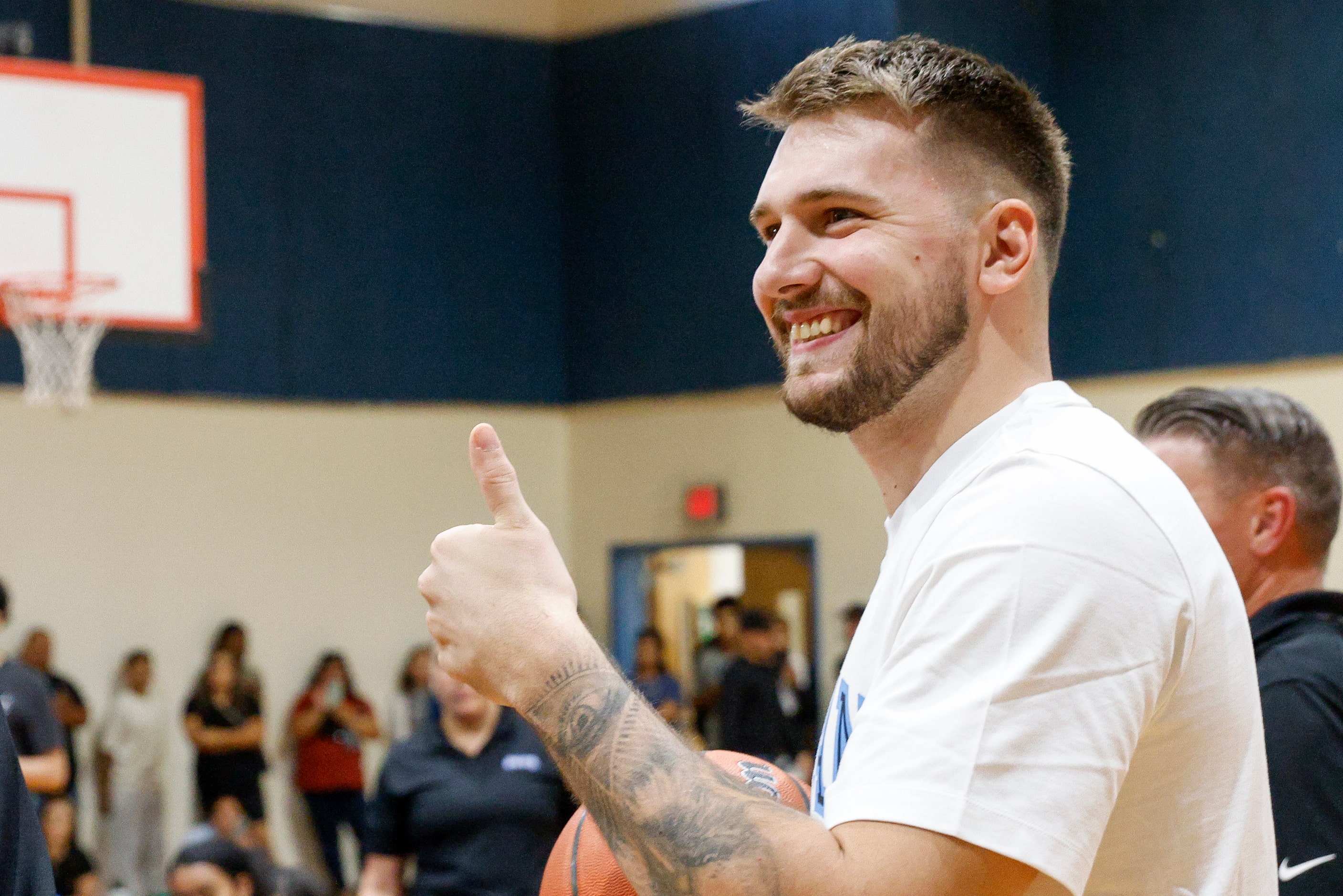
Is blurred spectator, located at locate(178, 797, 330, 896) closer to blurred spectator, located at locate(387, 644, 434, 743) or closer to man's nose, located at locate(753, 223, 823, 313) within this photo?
man's nose, located at locate(753, 223, 823, 313)

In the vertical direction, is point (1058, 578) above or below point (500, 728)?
above

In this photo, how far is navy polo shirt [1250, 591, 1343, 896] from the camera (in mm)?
2295

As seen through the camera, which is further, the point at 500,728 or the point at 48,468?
the point at 48,468

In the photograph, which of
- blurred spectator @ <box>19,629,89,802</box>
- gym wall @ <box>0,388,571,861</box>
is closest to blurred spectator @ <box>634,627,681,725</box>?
gym wall @ <box>0,388,571,861</box>

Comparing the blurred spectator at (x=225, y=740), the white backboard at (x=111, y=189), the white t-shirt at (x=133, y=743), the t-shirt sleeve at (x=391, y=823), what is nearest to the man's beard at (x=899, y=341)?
the t-shirt sleeve at (x=391, y=823)

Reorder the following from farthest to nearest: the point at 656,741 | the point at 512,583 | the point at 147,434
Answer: the point at 147,434 → the point at 512,583 → the point at 656,741

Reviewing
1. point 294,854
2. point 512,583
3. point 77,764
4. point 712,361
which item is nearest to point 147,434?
point 77,764

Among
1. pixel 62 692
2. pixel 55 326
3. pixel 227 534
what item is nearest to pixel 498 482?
pixel 55 326

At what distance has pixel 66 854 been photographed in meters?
7.52

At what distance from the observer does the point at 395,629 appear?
11.5m

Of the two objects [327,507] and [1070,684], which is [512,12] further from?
[1070,684]

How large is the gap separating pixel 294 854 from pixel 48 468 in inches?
123

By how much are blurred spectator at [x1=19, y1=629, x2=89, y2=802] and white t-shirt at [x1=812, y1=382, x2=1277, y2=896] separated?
933 centimetres

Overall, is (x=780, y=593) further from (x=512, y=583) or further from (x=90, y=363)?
Answer: (x=512, y=583)
